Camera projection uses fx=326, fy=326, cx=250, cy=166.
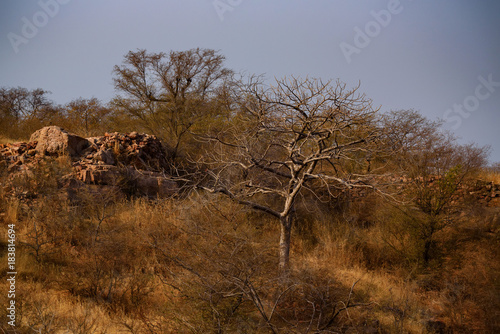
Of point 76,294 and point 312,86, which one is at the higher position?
point 312,86

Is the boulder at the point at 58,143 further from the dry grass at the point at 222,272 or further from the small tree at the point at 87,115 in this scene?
the small tree at the point at 87,115

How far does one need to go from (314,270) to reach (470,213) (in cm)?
471

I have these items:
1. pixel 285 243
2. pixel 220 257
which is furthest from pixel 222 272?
pixel 285 243

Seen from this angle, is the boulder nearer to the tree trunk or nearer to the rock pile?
the rock pile

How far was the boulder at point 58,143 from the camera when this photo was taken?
10.8m

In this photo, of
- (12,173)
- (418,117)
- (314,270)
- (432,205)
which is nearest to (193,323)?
(314,270)

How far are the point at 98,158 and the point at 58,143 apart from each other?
4.79 feet

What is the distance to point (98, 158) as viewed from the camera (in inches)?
424

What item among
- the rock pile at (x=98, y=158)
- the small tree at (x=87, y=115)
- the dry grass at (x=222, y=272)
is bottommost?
the dry grass at (x=222, y=272)

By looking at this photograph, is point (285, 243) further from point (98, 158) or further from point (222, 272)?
point (98, 158)

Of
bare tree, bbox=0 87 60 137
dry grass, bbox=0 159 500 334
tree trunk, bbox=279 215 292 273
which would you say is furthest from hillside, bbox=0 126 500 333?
bare tree, bbox=0 87 60 137

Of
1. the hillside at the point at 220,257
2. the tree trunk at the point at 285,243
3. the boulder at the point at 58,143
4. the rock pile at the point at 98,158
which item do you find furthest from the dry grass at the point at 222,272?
the boulder at the point at 58,143

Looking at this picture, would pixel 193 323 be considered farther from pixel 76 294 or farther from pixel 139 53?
pixel 139 53

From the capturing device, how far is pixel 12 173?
932 centimetres
